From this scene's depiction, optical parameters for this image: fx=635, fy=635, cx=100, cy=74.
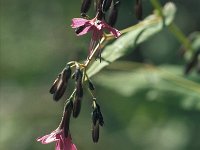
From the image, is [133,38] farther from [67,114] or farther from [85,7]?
[67,114]

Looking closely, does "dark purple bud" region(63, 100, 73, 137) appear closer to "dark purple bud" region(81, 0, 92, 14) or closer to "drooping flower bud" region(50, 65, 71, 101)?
"drooping flower bud" region(50, 65, 71, 101)

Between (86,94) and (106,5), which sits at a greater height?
(106,5)

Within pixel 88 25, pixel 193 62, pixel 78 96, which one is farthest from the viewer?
pixel 193 62

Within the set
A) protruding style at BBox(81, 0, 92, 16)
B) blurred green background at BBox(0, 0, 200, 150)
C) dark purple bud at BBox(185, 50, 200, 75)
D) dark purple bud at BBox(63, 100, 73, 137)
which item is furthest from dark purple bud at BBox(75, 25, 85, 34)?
dark purple bud at BBox(185, 50, 200, 75)

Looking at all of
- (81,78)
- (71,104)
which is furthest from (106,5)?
(71,104)

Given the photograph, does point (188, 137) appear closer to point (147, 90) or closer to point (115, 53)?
point (147, 90)

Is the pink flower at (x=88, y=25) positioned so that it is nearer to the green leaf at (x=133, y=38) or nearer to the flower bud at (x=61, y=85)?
the flower bud at (x=61, y=85)
